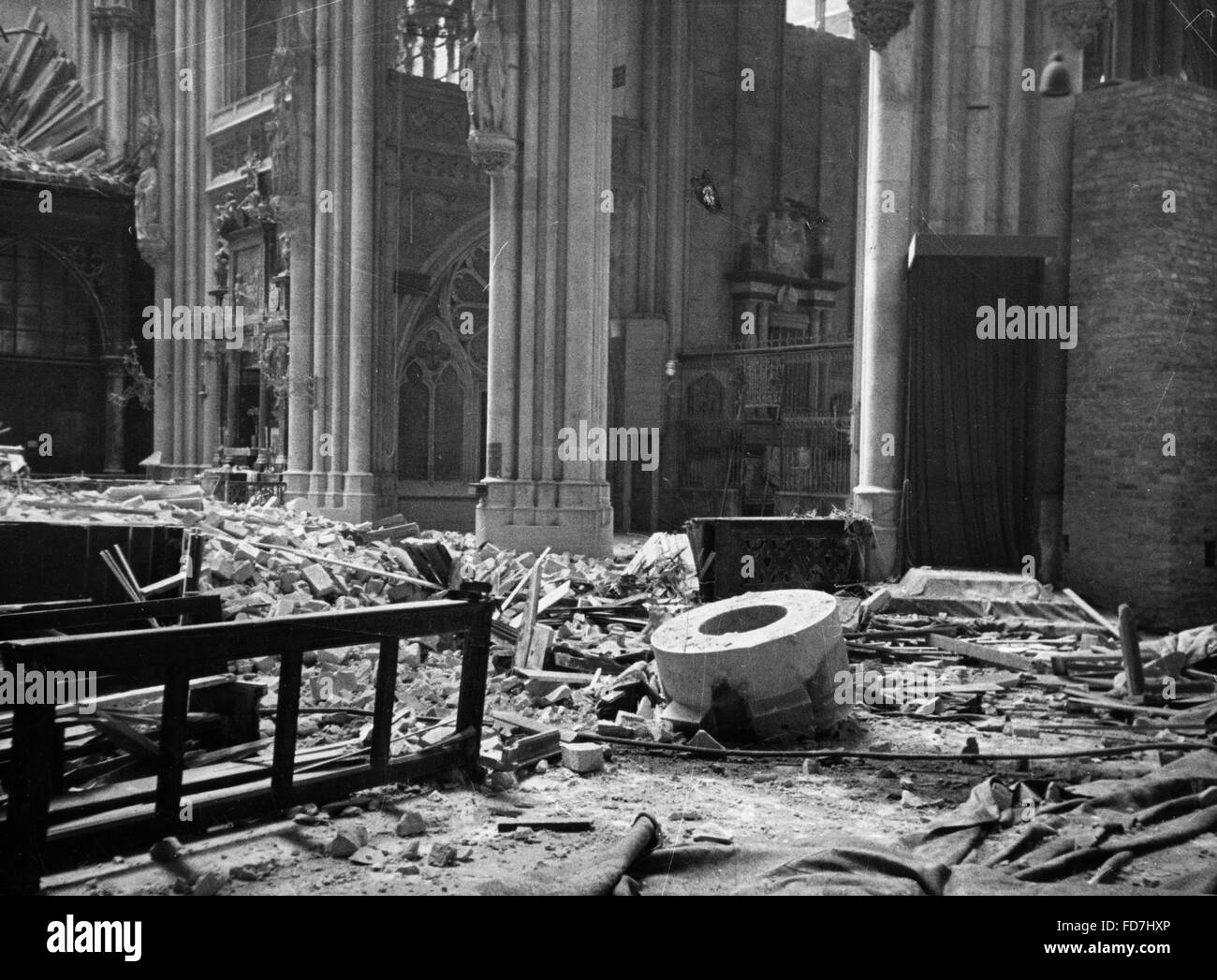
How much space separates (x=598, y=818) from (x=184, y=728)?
212 cm

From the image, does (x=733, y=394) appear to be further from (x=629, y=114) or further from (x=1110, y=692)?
(x=1110, y=692)

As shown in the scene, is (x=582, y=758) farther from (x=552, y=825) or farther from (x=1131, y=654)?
(x=1131, y=654)

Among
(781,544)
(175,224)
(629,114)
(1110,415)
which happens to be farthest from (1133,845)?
(175,224)

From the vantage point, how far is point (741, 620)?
29.8 ft

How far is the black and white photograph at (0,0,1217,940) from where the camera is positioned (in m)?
5.47

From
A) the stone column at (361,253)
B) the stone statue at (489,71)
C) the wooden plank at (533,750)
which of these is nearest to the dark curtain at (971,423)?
the stone statue at (489,71)

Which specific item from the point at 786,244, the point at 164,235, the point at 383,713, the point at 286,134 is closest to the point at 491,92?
the point at 286,134

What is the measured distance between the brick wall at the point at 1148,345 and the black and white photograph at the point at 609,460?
1.9 inches

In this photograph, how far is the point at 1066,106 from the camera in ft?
48.0

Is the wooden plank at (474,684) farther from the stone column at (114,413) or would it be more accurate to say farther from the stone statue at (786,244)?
Result: the stone column at (114,413)

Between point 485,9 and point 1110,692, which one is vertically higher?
point 485,9

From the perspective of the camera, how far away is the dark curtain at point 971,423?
14.3 m

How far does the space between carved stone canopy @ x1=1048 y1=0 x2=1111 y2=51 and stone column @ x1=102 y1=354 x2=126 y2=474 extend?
2301cm
